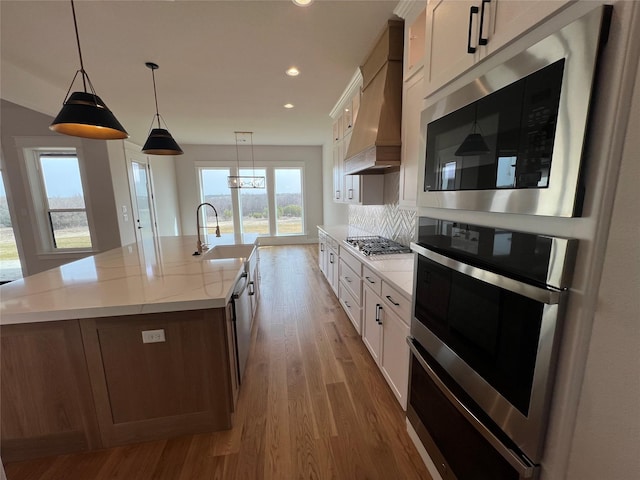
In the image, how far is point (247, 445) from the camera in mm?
1614

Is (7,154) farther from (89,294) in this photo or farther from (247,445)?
(247,445)

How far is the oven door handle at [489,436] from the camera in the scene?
79 cm

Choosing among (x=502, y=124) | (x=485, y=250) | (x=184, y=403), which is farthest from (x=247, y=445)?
(x=502, y=124)

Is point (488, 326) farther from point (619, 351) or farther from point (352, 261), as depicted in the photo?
point (352, 261)

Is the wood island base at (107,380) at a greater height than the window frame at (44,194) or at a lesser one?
lesser

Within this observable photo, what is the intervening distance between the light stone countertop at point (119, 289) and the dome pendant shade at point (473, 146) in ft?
4.36

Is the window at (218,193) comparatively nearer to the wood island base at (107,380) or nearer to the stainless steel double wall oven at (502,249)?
the wood island base at (107,380)

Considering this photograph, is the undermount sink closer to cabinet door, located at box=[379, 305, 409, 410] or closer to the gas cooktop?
the gas cooktop

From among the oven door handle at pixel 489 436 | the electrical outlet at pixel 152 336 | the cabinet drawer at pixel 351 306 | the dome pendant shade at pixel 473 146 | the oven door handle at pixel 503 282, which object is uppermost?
the dome pendant shade at pixel 473 146

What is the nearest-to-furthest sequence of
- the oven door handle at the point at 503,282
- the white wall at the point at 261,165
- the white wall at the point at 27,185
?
the oven door handle at the point at 503,282 → the white wall at the point at 27,185 → the white wall at the point at 261,165

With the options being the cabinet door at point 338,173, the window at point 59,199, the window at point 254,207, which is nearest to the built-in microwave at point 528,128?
the cabinet door at point 338,173

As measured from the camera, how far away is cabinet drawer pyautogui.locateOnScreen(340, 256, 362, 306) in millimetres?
2605

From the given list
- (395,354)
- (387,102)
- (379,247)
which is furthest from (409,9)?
(395,354)

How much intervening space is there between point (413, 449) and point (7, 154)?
22.3ft
